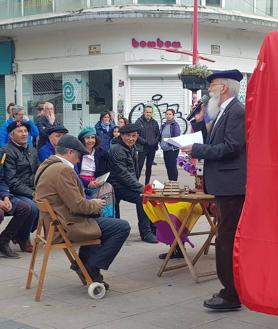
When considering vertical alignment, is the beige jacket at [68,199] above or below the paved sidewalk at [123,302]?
above

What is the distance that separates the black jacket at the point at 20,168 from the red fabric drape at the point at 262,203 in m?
3.97

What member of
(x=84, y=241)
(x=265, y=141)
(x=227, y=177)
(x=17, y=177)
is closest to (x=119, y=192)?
(x=17, y=177)

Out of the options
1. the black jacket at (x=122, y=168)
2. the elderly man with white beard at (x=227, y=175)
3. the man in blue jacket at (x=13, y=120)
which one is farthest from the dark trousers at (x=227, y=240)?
the man in blue jacket at (x=13, y=120)

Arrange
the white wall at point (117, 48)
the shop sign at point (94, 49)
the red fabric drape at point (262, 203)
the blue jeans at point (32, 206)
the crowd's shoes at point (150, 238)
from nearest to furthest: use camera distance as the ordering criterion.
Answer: the red fabric drape at point (262, 203) < the blue jeans at point (32, 206) < the crowd's shoes at point (150, 238) < the white wall at point (117, 48) < the shop sign at point (94, 49)

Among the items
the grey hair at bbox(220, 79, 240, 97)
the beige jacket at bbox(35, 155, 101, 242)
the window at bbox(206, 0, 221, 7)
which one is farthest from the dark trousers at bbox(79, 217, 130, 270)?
the window at bbox(206, 0, 221, 7)

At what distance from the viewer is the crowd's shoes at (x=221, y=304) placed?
479cm

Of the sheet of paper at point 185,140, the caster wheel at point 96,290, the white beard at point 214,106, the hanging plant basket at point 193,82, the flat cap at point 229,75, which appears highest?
the hanging plant basket at point 193,82

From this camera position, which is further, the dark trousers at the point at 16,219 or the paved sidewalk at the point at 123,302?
the dark trousers at the point at 16,219

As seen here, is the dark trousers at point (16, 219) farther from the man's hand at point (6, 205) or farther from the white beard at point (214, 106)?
the white beard at point (214, 106)

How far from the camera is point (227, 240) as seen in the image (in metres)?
4.77

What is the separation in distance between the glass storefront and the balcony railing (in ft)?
7.73

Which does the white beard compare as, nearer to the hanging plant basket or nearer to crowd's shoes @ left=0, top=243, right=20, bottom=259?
crowd's shoes @ left=0, top=243, right=20, bottom=259

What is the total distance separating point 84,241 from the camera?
17.3 ft

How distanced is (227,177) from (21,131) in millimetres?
3252
